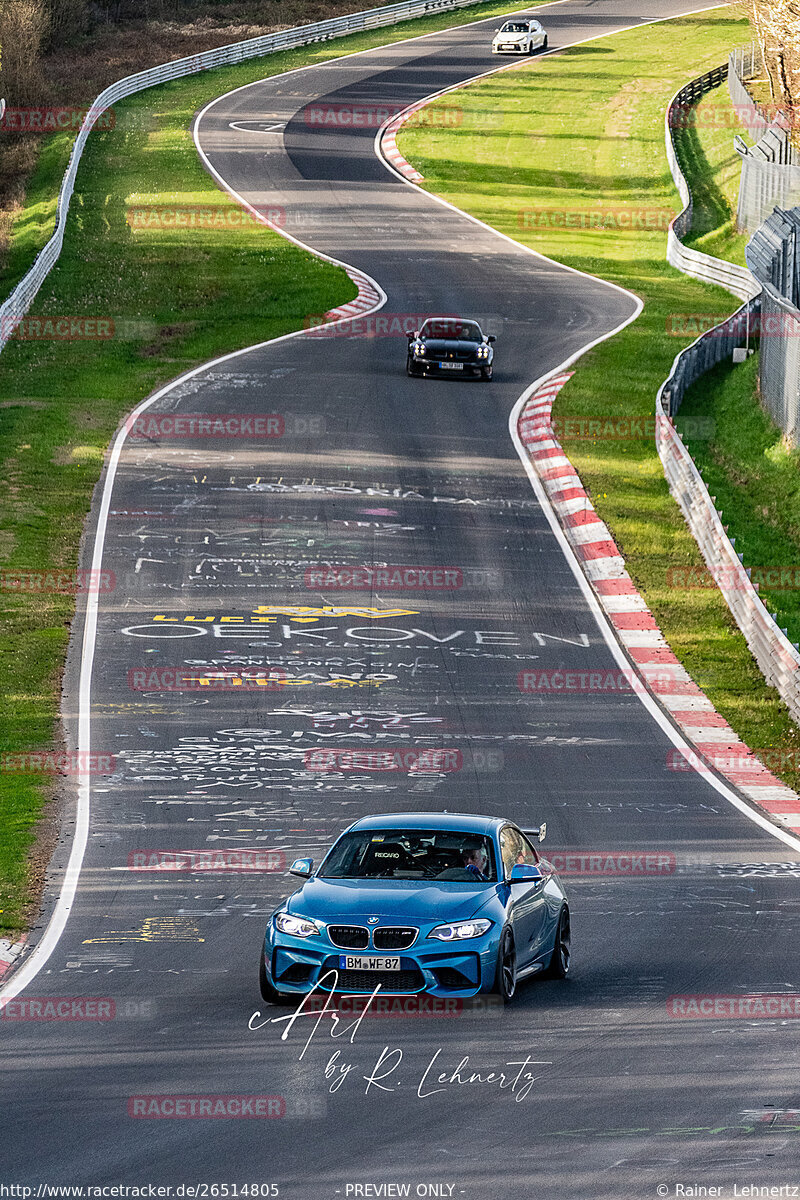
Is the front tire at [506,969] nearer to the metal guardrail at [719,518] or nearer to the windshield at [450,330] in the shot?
the metal guardrail at [719,518]

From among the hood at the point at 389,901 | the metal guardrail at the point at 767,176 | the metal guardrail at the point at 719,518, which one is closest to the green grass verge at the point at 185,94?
the metal guardrail at the point at 719,518

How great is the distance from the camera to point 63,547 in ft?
91.9

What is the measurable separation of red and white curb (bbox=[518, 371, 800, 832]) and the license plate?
25.6ft

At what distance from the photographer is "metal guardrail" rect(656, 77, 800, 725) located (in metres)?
22.5

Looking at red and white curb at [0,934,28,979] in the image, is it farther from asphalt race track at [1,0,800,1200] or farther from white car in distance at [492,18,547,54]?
white car in distance at [492,18,547,54]

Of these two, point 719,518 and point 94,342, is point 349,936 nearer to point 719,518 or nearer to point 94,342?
point 719,518

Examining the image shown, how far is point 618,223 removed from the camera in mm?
58406

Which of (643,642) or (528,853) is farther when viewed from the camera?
(643,642)

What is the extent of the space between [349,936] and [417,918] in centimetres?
44

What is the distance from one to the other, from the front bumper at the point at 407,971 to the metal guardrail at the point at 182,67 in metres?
32.3

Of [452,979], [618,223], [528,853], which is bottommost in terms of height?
[618,223]

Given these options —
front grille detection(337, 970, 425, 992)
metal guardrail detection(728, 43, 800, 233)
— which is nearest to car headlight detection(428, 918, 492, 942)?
front grille detection(337, 970, 425, 992)

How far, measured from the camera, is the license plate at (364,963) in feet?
35.8

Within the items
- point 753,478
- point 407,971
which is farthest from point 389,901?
point 753,478
